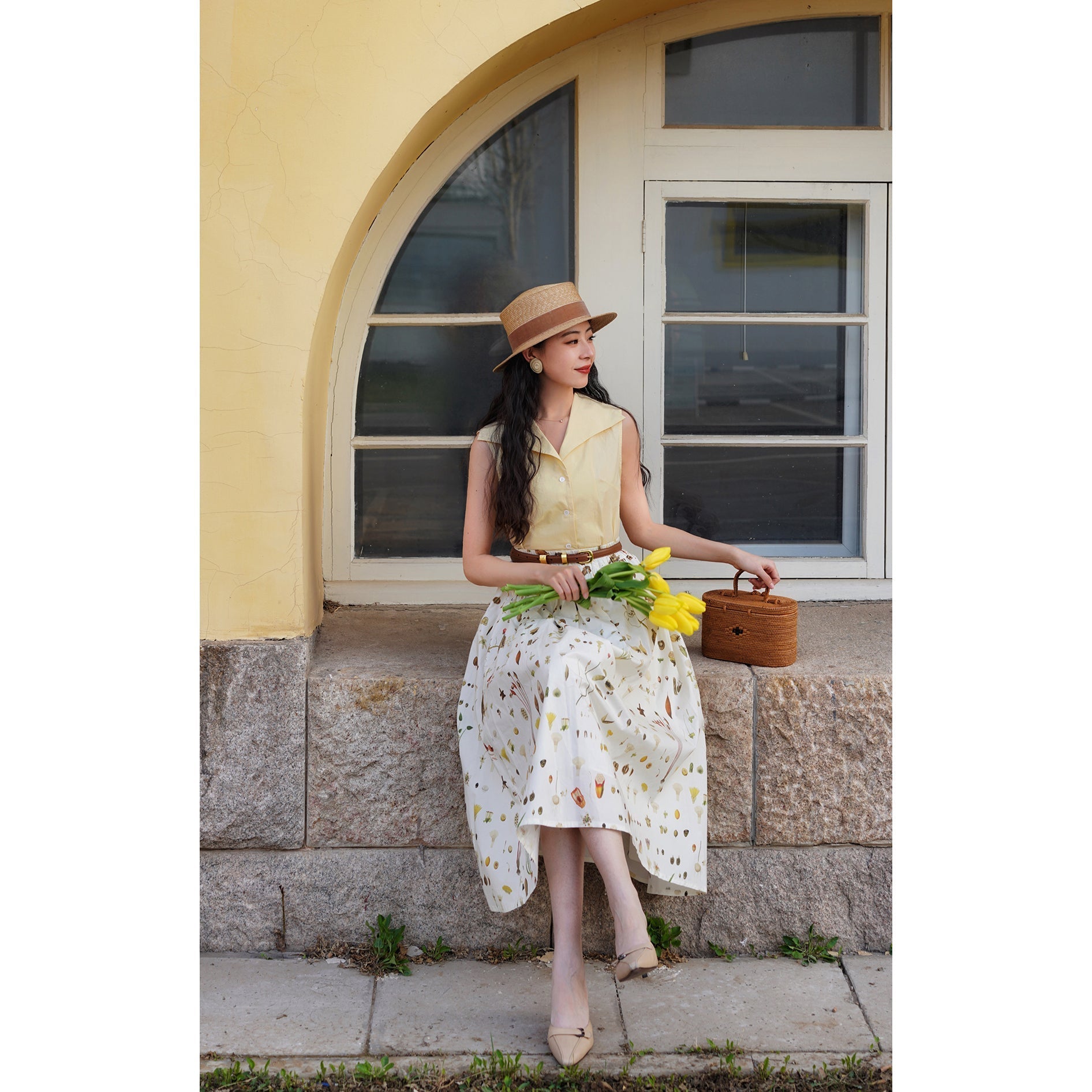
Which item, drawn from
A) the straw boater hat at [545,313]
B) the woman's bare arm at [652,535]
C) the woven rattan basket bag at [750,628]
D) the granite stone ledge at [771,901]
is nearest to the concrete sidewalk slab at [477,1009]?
the granite stone ledge at [771,901]

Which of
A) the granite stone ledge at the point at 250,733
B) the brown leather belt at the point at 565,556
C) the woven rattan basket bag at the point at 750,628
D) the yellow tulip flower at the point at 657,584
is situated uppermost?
the brown leather belt at the point at 565,556

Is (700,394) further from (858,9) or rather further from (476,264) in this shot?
(858,9)

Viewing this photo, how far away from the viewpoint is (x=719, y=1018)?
2.64 m

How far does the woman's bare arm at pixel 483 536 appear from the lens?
2768 millimetres

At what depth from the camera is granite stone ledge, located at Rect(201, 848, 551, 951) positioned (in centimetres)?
300

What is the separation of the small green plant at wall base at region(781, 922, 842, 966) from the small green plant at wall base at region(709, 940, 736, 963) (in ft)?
0.49

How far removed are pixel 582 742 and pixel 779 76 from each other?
237cm

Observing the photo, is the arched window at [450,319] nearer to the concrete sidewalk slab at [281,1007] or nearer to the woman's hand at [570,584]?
the woman's hand at [570,584]

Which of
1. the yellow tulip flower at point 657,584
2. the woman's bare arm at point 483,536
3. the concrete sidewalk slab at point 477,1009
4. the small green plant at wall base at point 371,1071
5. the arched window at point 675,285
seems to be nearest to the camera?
the small green plant at wall base at point 371,1071

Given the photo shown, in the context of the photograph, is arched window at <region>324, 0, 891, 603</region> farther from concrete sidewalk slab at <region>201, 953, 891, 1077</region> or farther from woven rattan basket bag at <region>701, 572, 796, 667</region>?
concrete sidewalk slab at <region>201, 953, 891, 1077</region>

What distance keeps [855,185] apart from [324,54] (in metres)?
1.76

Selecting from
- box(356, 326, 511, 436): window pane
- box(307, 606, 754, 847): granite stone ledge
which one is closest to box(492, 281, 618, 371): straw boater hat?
box(356, 326, 511, 436): window pane

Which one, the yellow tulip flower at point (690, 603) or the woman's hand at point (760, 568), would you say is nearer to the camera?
the yellow tulip flower at point (690, 603)

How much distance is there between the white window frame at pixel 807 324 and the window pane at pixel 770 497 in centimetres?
3
